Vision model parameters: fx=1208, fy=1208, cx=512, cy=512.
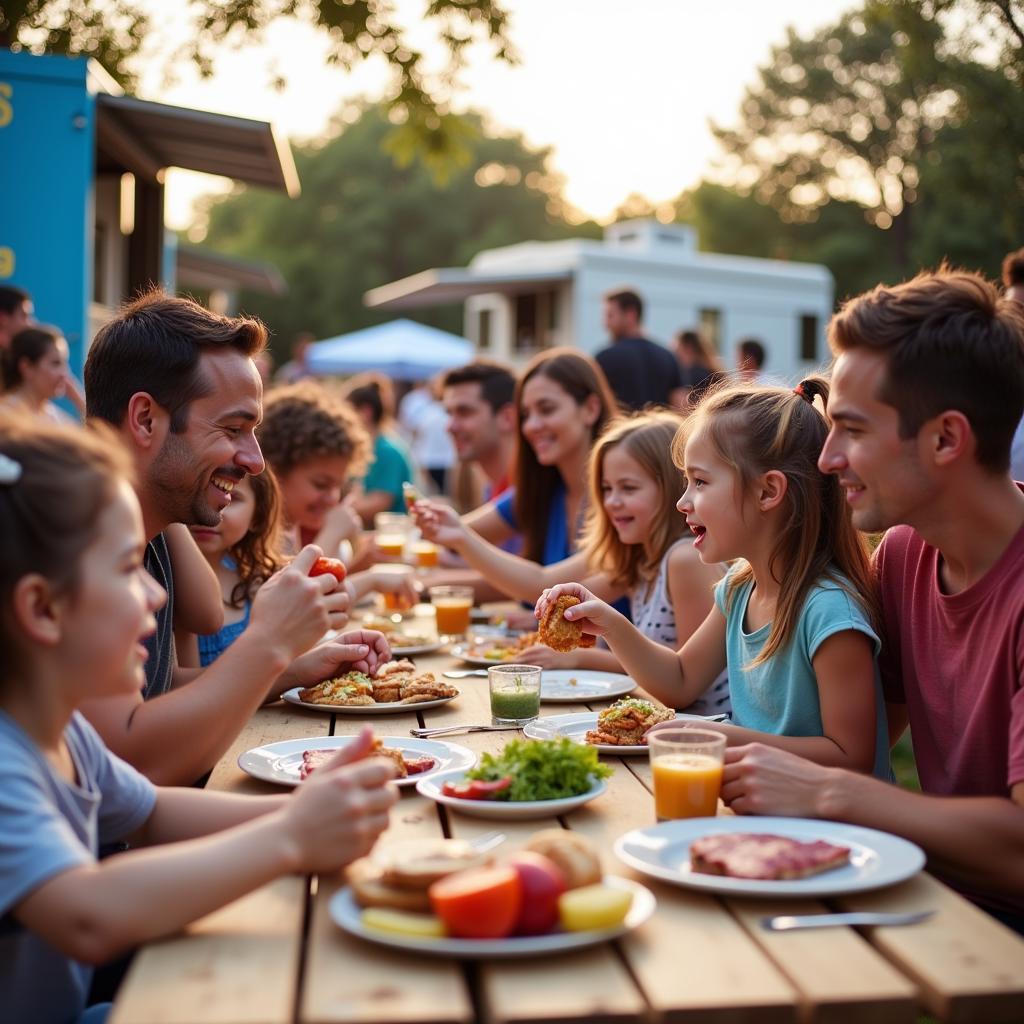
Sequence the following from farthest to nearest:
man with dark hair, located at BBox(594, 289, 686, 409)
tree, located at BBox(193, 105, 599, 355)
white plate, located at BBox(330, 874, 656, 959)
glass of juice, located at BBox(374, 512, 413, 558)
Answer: tree, located at BBox(193, 105, 599, 355) → man with dark hair, located at BBox(594, 289, 686, 409) → glass of juice, located at BBox(374, 512, 413, 558) → white plate, located at BBox(330, 874, 656, 959)

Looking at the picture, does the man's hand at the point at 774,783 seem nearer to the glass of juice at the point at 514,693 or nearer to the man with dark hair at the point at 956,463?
the man with dark hair at the point at 956,463

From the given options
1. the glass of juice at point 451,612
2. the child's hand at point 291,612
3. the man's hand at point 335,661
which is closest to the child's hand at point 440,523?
the glass of juice at point 451,612

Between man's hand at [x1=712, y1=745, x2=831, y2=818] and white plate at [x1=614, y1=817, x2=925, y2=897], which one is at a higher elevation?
man's hand at [x1=712, y1=745, x2=831, y2=818]

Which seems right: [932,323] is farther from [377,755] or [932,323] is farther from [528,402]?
[528,402]

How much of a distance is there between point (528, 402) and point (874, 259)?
35.1 meters

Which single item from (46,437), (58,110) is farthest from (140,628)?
(58,110)

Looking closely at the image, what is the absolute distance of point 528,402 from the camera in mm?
5734

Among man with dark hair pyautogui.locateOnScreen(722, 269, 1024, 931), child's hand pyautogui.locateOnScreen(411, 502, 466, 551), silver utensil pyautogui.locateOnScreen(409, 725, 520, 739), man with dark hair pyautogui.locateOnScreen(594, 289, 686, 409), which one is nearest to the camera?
man with dark hair pyautogui.locateOnScreen(722, 269, 1024, 931)

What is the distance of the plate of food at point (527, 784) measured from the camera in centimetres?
229

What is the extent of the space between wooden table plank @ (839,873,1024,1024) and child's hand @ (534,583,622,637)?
138cm

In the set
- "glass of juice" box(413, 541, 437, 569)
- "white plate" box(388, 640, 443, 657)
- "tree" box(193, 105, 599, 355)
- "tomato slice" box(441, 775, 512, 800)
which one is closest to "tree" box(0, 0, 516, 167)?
"glass of juice" box(413, 541, 437, 569)

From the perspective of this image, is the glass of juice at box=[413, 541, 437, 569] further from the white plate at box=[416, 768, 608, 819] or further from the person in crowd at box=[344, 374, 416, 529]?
the white plate at box=[416, 768, 608, 819]

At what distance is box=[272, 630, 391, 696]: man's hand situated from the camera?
11.5 ft

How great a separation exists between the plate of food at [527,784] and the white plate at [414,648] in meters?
1.79
